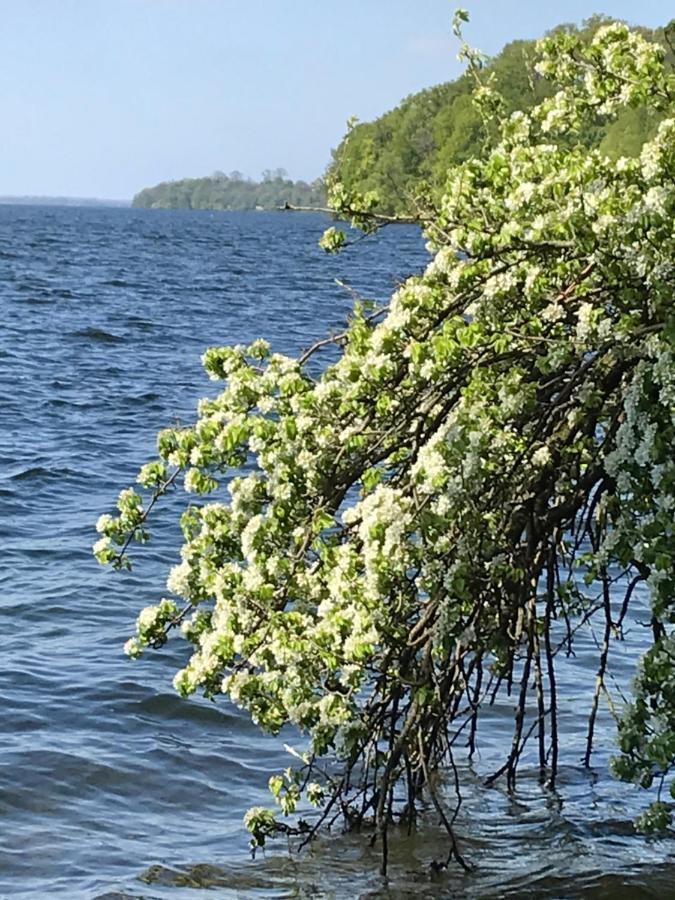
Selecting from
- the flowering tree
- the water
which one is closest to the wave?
the water

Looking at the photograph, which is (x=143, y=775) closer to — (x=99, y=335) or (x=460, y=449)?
(x=460, y=449)

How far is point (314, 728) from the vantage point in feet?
22.3

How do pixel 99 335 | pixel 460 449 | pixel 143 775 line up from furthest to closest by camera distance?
pixel 99 335, pixel 143 775, pixel 460 449

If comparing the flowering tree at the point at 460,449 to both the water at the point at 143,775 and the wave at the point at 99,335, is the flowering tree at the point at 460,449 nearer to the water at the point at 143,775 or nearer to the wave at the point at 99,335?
the water at the point at 143,775

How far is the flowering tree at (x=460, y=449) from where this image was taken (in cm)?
626

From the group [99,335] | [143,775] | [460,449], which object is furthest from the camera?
[99,335]

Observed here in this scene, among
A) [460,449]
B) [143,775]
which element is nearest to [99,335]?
[143,775]

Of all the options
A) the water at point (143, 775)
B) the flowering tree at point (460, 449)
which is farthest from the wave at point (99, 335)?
the flowering tree at point (460, 449)

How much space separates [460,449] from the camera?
636 centimetres

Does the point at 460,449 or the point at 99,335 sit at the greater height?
the point at 460,449

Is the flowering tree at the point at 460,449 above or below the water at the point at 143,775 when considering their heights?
above

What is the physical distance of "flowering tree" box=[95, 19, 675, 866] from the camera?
626 centimetres

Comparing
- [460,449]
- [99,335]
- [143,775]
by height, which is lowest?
[143,775]

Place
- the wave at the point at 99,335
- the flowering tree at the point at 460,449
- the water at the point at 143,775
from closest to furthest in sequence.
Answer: the flowering tree at the point at 460,449 < the water at the point at 143,775 < the wave at the point at 99,335
